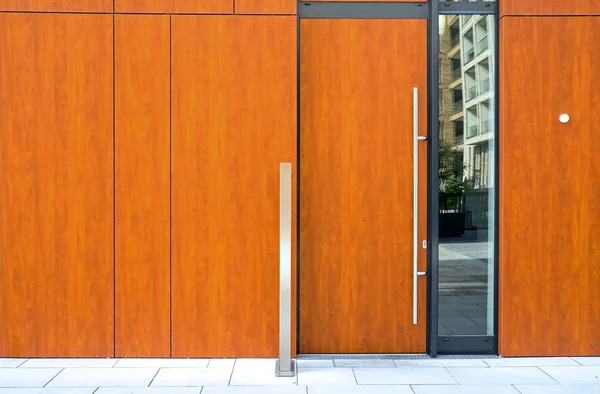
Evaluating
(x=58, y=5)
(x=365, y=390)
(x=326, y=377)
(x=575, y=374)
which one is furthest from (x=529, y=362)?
(x=58, y=5)

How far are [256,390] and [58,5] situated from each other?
386cm

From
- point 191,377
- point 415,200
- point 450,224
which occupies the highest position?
point 415,200

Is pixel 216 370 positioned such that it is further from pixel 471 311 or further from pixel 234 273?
pixel 471 311

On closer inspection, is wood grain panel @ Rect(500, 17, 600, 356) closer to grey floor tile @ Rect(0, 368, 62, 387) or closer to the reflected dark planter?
the reflected dark planter

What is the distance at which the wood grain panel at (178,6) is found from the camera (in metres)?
5.05

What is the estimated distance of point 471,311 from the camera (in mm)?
5312

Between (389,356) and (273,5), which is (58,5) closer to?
(273,5)

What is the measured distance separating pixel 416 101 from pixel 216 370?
10.0 ft

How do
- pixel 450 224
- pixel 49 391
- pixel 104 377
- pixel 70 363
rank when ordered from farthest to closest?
pixel 450 224
pixel 70 363
pixel 104 377
pixel 49 391

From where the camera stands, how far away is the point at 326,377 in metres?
4.61

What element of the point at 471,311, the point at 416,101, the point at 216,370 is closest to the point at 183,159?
the point at 216,370

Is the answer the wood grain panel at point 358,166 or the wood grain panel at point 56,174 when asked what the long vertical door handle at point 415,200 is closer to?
the wood grain panel at point 358,166

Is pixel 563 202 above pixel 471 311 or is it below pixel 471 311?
above

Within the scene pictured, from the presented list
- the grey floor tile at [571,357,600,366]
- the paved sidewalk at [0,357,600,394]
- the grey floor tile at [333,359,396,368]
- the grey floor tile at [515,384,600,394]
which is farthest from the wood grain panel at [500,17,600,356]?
the grey floor tile at [333,359,396,368]
